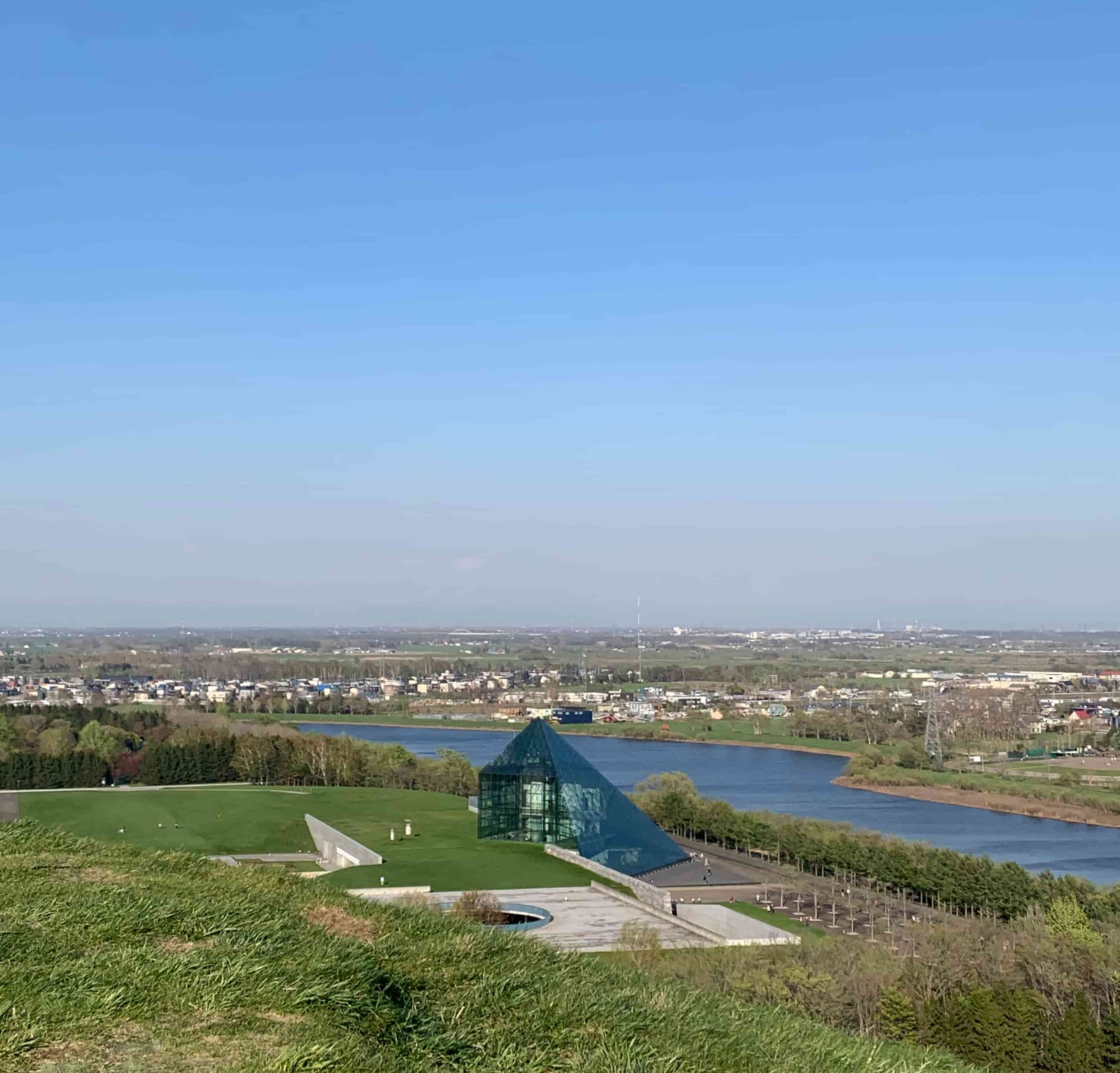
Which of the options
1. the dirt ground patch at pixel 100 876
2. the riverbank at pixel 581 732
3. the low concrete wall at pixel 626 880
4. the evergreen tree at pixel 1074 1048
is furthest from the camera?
the riverbank at pixel 581 732

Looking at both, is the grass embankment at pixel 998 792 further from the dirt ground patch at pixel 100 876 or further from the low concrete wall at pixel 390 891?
the dirt ground patch at pixel 100 876

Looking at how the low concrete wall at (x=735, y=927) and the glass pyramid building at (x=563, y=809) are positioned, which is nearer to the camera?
the low concrete wall at (x=735, y=927)

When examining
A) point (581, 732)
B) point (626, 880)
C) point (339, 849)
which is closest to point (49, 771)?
point (339, 849)

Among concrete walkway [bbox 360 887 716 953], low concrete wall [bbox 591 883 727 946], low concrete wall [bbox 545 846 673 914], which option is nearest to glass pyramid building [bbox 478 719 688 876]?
low concrete wall [bbox 545 846 673 914]

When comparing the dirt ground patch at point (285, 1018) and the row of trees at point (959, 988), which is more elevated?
the dirt ground patch at point (285, 1018)

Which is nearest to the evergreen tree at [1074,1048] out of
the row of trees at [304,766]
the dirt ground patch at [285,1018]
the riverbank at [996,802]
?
the dirt ground patch at [285,1018]

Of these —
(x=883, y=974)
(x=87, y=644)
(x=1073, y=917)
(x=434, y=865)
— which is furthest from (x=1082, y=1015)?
(x=87, y=644)
